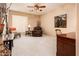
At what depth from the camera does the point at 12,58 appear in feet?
4.71

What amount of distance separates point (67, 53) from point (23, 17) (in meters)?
0.77

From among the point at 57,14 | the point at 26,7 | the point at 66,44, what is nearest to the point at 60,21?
the point at 57,14

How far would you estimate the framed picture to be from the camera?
1427 mm

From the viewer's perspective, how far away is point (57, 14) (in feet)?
4.82

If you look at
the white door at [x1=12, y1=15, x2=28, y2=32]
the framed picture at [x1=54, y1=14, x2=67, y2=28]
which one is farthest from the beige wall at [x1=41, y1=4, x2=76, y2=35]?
the white door at [x1=12, y1=15, x2=28, y2=32]

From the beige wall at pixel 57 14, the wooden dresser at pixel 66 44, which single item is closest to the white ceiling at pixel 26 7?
the beige wall at pixel 57 14

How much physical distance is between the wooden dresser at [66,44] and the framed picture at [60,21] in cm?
14

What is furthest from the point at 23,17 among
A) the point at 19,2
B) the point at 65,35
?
the point at 65,35

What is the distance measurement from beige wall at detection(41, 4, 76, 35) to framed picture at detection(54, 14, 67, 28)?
0.13ft

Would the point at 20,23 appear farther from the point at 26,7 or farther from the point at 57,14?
the point at 57,14

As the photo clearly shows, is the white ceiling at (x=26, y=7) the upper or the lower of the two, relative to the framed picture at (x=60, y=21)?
upper

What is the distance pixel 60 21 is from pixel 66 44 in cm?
32

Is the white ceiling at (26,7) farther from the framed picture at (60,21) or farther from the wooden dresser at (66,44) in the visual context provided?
the wooden dresser at (66,44)

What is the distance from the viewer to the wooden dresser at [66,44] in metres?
1.43
